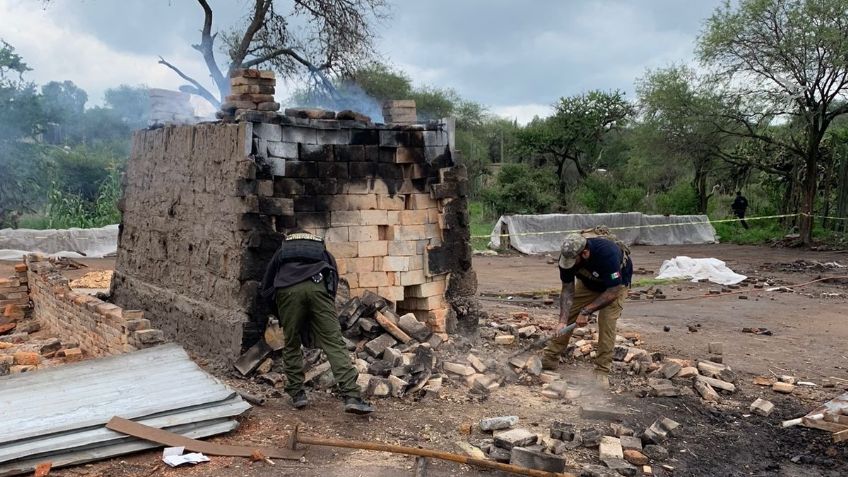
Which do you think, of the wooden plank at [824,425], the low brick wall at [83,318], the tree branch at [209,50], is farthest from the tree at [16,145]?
the wooden plank at [824,425]

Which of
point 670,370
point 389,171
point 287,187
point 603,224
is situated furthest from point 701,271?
point 287,187

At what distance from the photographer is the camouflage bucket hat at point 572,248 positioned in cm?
636

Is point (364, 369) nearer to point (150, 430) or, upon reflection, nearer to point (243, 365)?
point (243, 365)

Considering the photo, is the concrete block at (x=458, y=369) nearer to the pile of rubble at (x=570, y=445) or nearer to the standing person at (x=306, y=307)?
the pile of rubble at (x=570, y=445)

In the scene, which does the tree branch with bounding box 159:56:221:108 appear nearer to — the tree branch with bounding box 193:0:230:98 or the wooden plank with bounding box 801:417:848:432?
the tree branch with bounding box 193:0:230:98

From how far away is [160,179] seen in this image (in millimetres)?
8539

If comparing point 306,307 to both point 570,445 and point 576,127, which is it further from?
point 576,127

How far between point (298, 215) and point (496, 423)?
2882mm

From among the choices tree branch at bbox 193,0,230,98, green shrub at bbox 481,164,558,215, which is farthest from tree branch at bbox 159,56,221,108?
green shrub at bbox 481,164,558,215

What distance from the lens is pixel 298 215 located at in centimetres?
688

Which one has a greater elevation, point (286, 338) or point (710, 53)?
point (710, 53)

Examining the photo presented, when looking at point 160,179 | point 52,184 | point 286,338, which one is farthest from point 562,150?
point 286,338

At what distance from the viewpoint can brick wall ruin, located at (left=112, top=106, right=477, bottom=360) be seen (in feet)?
21.8

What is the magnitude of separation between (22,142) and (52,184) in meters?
1.74
